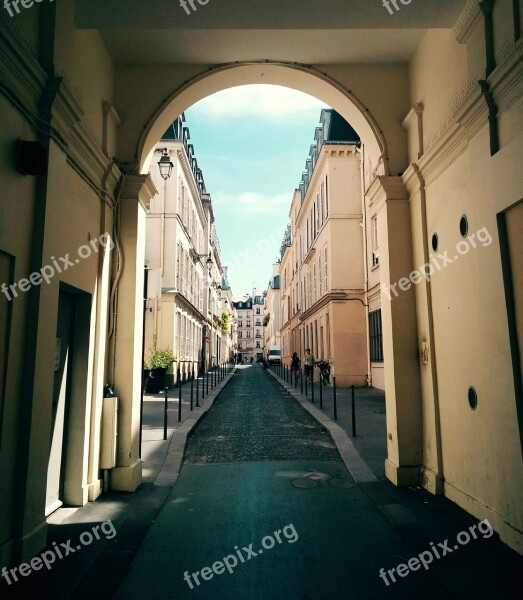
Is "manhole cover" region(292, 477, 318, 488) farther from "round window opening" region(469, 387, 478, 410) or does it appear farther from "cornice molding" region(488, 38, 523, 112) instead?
"cornice molding" region(488, 38, 523, 112)

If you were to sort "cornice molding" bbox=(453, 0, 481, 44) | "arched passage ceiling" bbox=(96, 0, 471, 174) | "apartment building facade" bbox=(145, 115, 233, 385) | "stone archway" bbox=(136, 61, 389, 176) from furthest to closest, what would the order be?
"apartment building facade" bbox=(145, 115, 233, 385) < "stone archway" bbox=(136, 61, 389, 176) < "arched passage ceiling" bbox=(96, 0, 471, 174) < "cornice molding" bbox=(453, 0, 481, 44)

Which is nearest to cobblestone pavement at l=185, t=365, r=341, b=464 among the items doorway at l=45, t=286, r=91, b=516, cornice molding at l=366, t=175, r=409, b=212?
doorway at l=45, t=286, r=91, b=516

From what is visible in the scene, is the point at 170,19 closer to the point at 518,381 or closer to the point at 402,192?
the point at 402,192

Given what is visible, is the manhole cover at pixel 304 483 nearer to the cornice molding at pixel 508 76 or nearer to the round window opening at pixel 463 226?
the round window opening at pixel 463 226

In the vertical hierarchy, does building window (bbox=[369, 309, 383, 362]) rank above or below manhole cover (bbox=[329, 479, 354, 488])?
above

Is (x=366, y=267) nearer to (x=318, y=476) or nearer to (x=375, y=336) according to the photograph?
(x=375, y=336)

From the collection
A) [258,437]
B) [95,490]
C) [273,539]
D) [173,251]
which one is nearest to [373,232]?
[173,251]

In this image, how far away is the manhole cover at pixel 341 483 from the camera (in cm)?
564

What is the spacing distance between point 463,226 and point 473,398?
1.77 m

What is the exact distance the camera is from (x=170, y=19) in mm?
4938

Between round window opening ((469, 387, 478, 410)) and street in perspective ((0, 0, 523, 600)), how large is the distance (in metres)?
0.02

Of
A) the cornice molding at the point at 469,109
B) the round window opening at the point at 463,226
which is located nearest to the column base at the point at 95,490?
the round window opening at the point at 463,226

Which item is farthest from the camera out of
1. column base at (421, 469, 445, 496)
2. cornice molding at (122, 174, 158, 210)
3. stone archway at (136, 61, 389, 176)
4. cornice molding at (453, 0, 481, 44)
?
stone archway at (136, 61, 389, 176)

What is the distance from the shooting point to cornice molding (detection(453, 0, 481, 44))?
434cm
